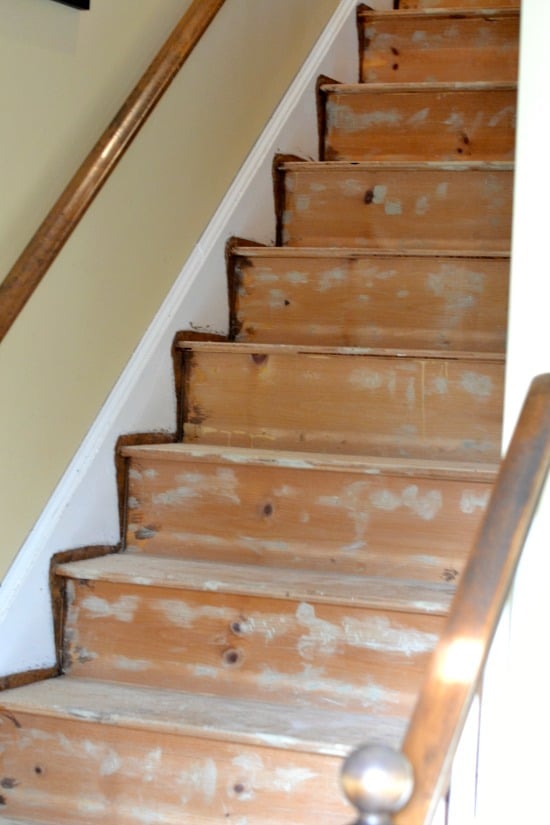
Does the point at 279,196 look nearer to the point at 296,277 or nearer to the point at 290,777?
the point at 296,277

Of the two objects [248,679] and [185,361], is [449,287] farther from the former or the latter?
[248,679]

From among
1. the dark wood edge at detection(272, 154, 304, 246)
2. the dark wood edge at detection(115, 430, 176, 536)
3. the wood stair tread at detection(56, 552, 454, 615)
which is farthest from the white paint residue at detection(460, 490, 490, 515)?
the dark wood edge at detection(272, 154, 304, 246)

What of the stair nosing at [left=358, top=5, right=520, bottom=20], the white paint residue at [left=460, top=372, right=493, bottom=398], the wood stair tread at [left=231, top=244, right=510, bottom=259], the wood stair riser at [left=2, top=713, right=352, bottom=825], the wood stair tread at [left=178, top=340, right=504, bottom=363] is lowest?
the wood stair riser at [left=2, top=713, right=352, bottom=825]

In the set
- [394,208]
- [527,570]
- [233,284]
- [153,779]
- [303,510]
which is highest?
[394,208]

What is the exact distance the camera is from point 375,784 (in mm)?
822

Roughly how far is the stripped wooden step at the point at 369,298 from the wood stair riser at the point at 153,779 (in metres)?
1.03

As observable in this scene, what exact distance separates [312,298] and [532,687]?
4.11 feet

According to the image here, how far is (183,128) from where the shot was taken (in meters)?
2.40

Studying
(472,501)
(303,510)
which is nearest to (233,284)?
(303,510)

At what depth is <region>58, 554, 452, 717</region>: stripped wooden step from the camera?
1.74m

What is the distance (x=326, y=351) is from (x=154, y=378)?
369 millimetres

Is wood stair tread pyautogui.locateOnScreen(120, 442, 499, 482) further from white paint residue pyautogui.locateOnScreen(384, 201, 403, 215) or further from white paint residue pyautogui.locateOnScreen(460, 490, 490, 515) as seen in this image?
white paint residue pyautogui.locateOnScreen(384, 201, 403, 215)

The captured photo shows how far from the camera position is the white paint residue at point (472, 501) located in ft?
6.19

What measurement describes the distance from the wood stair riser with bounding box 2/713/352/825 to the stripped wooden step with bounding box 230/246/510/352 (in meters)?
1.03
